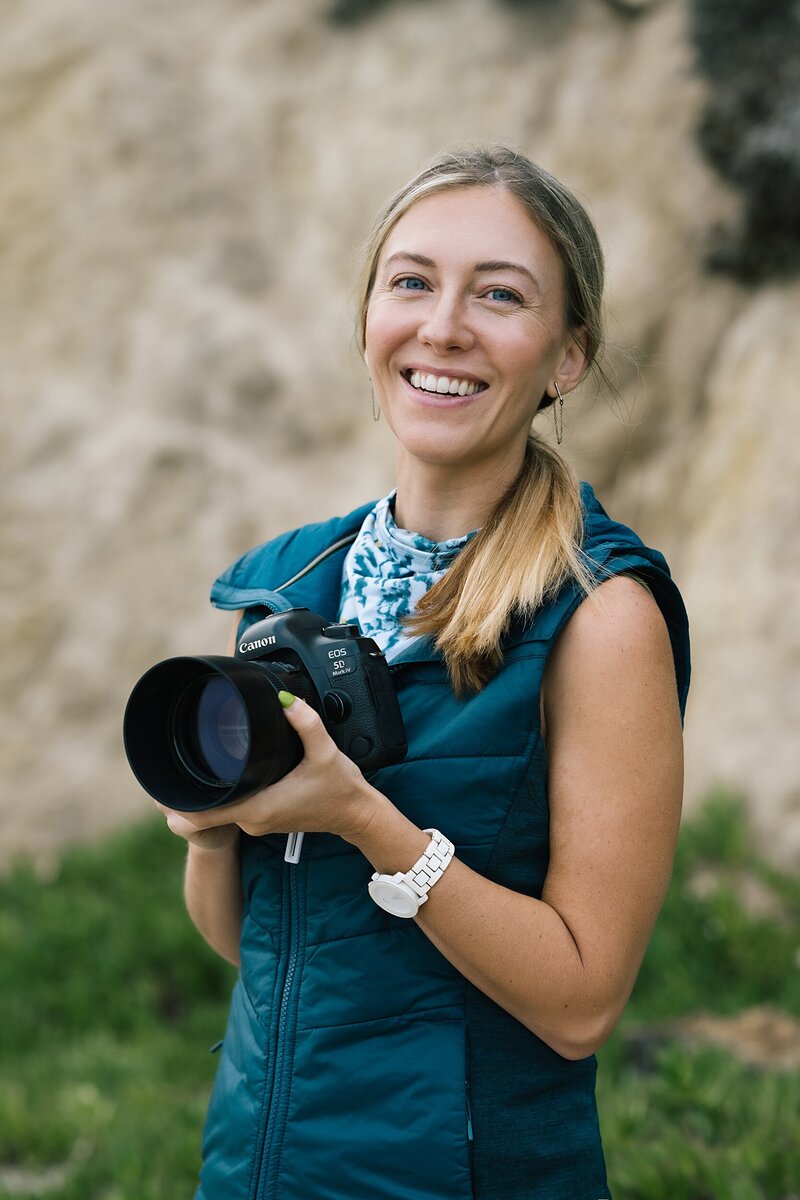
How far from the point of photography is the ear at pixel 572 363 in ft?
5.11

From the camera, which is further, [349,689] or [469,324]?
[469,324]

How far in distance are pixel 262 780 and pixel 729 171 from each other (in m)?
4.24

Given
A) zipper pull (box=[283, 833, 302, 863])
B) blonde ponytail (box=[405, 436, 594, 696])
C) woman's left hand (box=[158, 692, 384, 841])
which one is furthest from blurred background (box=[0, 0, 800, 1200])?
woman's left hand (box=[158, 692, 384, 841])

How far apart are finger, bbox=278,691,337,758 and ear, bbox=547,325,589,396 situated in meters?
0.57

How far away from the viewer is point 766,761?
13.5ft

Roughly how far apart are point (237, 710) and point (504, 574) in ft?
1.10

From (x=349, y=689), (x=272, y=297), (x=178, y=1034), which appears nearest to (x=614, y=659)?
(x=349, y=689)

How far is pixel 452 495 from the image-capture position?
1.54 metres

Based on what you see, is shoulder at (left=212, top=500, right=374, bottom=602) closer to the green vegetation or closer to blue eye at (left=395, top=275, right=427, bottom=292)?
blue eye at (left=395, top=275, right=427, bottom=292)

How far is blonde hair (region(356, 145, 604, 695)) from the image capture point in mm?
1349

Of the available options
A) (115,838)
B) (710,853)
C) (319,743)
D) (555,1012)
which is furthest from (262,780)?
(115,838)

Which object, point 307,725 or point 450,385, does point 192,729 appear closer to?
point 307,725

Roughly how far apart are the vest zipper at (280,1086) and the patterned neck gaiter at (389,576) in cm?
36

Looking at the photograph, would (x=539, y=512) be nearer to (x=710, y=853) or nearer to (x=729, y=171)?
(x=710, y=853)
